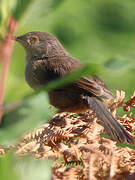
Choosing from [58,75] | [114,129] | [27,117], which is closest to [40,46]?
[58,75]

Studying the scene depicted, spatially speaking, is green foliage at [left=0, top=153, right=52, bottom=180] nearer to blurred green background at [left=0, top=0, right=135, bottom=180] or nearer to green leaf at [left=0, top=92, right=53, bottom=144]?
green leaf at [left=0, top=92, right=53, bottom=144]

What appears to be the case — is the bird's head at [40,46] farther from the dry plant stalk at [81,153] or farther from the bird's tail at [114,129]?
the dry plant stalk at [81,153]

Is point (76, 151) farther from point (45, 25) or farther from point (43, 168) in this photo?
point (45, 25)

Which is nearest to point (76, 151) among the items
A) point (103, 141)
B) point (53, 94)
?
point (103, 141)

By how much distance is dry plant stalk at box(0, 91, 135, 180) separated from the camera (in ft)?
4.02

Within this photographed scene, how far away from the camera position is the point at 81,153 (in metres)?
1.45

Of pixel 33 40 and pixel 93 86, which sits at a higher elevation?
pixel 33 40

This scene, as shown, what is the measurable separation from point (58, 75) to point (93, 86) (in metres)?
0.41

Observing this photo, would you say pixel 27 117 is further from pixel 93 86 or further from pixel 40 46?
pixel 40 46

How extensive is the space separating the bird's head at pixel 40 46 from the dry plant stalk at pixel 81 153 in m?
2.01

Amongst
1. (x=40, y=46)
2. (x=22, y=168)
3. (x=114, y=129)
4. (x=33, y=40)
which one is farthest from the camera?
(x=40, y=46)

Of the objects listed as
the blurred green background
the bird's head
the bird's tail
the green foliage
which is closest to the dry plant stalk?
the bird's tail

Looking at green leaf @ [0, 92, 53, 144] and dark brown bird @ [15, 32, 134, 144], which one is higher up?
dark brown bird @ [15, 32, 134, 144]

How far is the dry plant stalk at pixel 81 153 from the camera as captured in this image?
122cm
